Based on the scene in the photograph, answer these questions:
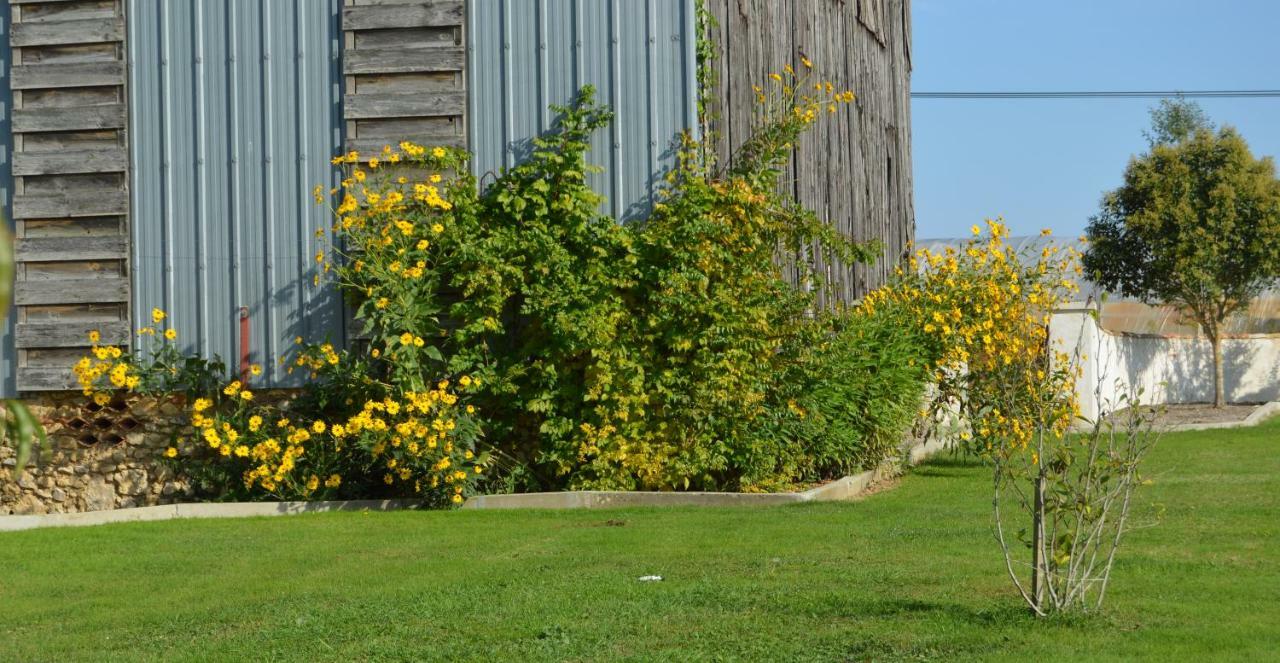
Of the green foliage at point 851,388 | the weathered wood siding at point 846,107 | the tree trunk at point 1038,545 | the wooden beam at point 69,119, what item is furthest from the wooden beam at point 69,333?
the tree trunk at point 1038,545

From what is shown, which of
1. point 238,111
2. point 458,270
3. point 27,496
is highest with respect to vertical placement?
point 238,111

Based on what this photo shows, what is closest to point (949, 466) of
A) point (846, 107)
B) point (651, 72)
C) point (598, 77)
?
point (846, 107)

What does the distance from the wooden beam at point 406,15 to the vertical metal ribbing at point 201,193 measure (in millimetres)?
1467

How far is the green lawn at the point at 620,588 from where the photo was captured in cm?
565

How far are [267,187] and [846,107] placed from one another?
7.29m

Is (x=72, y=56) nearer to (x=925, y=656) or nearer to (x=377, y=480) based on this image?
(x=377, y=480)

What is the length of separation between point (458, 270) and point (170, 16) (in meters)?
3.83

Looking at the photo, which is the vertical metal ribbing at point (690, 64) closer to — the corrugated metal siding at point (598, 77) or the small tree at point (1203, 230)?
the corrugated metal siding at point (598, 77)

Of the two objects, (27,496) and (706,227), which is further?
(27,496)

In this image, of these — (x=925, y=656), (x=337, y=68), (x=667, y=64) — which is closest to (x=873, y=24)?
(x=667, y=64)

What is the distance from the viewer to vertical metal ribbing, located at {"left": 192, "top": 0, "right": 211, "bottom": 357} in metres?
12.9

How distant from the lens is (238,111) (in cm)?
1299

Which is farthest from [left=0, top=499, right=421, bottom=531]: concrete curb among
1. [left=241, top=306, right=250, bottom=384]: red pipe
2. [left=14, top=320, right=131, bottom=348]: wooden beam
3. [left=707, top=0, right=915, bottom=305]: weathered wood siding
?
[left=707, top=0, right=915, bottom=305]: weathered wood siding

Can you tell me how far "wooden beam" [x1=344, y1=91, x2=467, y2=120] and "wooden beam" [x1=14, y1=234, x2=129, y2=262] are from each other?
2530mm
